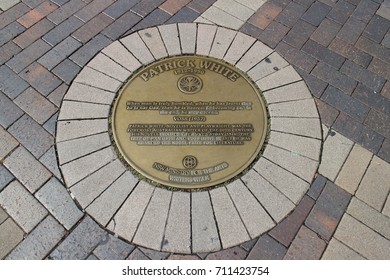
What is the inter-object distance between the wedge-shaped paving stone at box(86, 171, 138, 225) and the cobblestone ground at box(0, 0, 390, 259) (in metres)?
0.07

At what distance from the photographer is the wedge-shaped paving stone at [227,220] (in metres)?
2.38

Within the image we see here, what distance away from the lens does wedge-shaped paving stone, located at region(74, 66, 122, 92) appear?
9.80 ft

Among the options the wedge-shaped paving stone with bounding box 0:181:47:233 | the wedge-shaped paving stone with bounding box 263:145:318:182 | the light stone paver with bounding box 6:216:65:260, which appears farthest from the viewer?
the wedge-shaped paving stone with bounding box 263:145:318:182

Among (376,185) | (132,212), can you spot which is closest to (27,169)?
(132,212)

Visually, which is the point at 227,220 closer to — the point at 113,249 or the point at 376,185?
the point at 113,249

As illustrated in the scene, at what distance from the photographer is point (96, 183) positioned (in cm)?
256

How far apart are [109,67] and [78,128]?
2.22 feet

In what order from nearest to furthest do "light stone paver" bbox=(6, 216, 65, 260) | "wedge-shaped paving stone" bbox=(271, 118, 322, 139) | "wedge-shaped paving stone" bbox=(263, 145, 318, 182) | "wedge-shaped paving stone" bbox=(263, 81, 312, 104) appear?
"light stone paver" bbox=(6, 216, 65, 260) → "wedge-shaped paving stone" bbox=(263, 145, 318, 182) → "wedge-shaped paving stone" bbox=(271, 118, 322, 139) → "wedge-shaped paving stone" bbox=(263, 81, 312, 104)

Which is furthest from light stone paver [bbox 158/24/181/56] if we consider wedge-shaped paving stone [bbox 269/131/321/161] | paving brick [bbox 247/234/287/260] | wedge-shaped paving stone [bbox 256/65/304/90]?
paving brick [bbox 247/234/287/260]

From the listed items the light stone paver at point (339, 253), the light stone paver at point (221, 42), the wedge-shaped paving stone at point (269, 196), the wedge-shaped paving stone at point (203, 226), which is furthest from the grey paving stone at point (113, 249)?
the light stone paver at point (221, 42)

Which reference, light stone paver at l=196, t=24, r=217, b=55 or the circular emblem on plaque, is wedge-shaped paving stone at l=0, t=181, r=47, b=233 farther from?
light stone paver at l=196, t=24, r=217, b=55

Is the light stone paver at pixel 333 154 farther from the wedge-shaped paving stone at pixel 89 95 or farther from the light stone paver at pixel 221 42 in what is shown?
the wedge-shaped paving stone at pixel 89 95

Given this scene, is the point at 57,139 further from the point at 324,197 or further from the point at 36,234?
the point at 324,197

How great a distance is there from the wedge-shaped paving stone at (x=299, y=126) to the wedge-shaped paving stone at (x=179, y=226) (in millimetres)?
983
